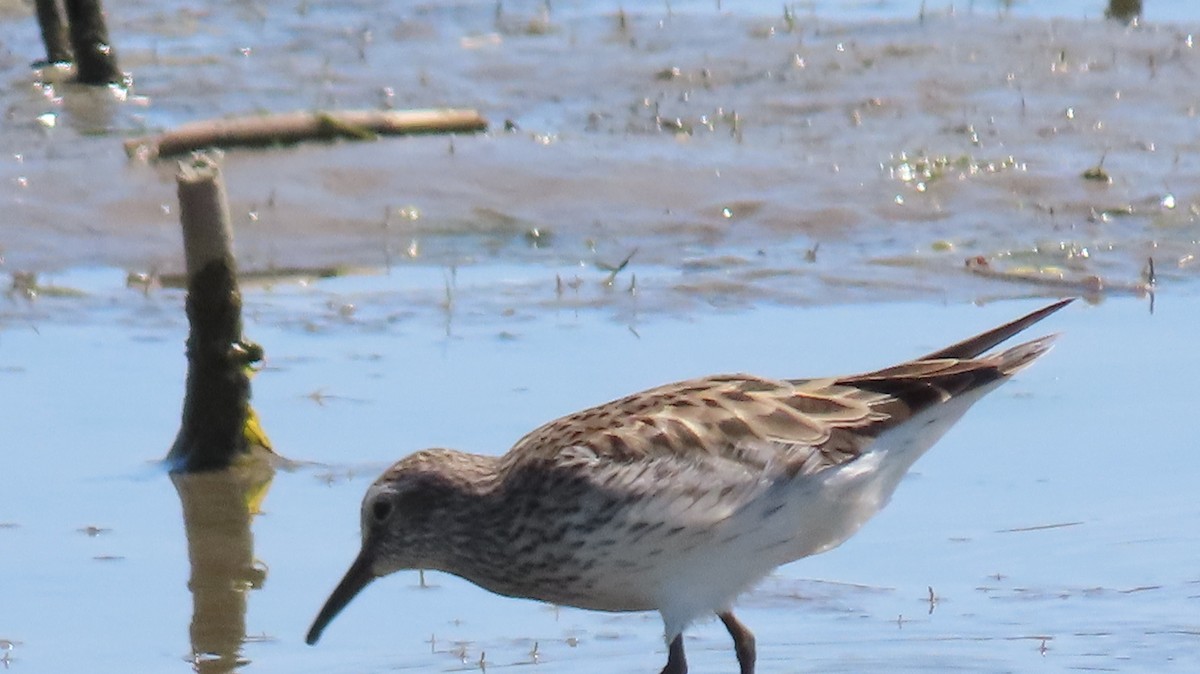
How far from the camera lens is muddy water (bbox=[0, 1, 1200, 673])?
7.79 m

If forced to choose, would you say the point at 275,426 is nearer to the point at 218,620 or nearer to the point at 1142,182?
the point at 218,620

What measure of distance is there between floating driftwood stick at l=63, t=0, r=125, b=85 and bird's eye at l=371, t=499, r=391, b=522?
8.07m

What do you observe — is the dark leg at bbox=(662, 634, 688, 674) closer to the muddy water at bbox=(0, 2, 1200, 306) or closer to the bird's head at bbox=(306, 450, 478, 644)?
the bird's head at bbox=(306, 450, 478, 644)

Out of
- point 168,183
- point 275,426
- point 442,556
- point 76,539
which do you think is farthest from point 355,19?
point 442,556

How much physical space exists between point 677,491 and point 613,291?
15.0ft

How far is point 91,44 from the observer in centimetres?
1457

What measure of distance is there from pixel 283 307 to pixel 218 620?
3644 millimetres

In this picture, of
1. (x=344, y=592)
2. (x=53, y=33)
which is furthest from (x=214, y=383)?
(x=53, y=33)

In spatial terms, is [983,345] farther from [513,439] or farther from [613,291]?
[613,291]

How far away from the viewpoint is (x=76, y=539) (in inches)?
328

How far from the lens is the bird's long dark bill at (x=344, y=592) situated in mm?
7219

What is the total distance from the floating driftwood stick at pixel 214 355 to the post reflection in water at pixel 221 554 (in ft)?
0.32

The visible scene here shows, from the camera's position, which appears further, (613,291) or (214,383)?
(613,291)

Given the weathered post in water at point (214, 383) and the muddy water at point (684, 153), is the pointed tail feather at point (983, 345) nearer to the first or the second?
the weathered post in water at point (214, 383)
